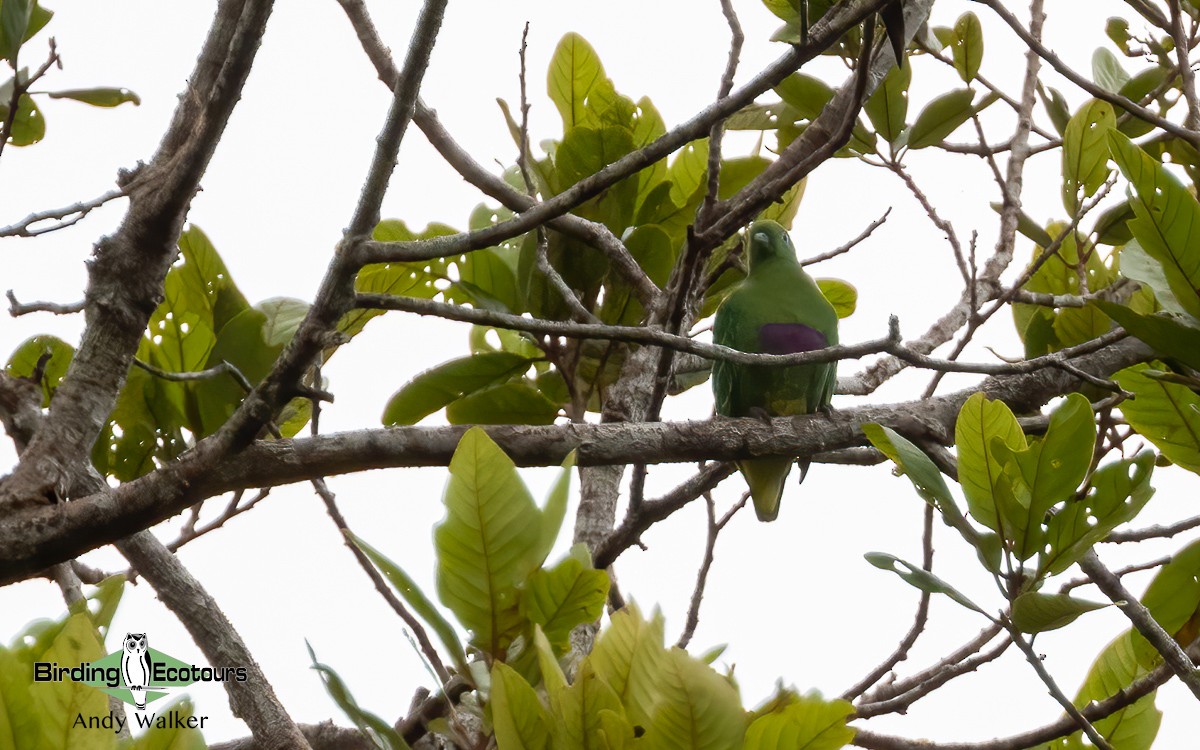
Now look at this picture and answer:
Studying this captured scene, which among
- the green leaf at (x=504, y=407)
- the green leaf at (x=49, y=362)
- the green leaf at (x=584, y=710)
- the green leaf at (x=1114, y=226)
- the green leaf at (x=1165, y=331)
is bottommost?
the green leaf at (x=584, y=710)

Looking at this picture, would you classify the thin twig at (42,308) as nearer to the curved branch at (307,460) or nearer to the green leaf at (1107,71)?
the curved branch at (307,460)

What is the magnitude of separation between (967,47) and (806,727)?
8.29 ft

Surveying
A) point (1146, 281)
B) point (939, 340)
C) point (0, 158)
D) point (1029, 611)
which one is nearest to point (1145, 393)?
point (1146, 281)

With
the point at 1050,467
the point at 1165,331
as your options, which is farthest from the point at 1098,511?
the point at 1165,331

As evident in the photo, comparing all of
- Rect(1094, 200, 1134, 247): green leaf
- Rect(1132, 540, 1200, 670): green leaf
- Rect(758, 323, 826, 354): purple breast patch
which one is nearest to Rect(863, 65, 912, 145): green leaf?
Rect(1094, 200, 1134, 247): green leaf

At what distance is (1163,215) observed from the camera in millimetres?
2004

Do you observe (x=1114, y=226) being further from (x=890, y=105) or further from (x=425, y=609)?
(x=425, y=609)

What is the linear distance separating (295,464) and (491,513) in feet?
1.64

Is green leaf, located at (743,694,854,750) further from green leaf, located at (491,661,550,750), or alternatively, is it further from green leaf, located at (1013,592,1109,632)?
green leaf, located at (1013,592,1109,632)

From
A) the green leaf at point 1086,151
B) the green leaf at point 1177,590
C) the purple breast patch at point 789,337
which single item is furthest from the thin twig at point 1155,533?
the purple breast patch at point 789,337

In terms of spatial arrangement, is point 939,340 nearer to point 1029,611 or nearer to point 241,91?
point 1029,611

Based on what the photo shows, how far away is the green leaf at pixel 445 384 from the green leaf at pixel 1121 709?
1.51m

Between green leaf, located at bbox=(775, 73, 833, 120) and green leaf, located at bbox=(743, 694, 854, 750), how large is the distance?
7.30ft

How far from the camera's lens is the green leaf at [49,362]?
273 centimetres
